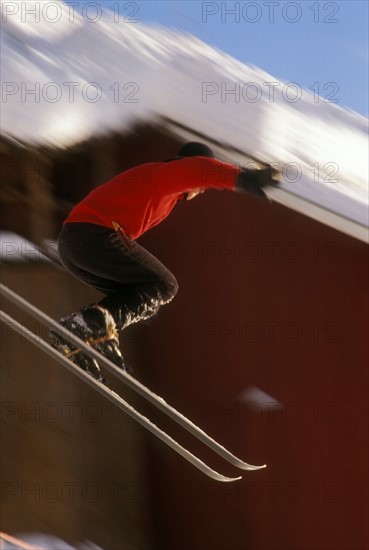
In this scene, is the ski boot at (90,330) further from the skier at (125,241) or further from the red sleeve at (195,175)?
the red sleeve at (195,175)

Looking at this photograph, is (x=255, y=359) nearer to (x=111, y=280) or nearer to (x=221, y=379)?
(x=221, y=379)

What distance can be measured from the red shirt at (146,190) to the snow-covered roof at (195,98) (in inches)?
19.7

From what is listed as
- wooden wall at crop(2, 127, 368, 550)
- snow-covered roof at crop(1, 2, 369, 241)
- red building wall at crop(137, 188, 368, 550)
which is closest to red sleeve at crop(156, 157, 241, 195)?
snow-covered roof at crop(1, 2, 369, 241)

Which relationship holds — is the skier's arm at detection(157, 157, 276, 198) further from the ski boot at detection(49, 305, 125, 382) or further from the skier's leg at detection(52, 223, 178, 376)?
the ski boot at detection(49, 305, 125, 382)

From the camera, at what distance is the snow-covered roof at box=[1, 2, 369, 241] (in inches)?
125

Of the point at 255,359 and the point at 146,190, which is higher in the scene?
the point at 146,190

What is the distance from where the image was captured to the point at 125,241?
2.52 m

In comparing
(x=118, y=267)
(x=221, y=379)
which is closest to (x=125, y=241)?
(x=118, y=267)

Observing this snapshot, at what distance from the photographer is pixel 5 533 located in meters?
3.31

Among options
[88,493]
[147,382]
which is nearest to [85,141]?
[147,382]

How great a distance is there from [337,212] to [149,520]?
1.55m

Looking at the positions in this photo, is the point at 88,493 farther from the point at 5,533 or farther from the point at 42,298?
the point at 42,298

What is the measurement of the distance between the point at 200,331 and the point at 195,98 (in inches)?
38.9

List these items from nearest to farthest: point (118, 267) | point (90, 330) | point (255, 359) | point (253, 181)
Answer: point (90, 330)
point (118, 267)
point (253, 181)
point (255, 359)
